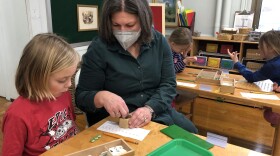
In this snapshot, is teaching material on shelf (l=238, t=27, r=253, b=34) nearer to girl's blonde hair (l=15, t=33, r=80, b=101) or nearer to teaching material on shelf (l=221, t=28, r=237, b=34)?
teaching material on shelf (l=221, t=28, r=237, b=34)

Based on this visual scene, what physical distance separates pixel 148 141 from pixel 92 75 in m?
0.46

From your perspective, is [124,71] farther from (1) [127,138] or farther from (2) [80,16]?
(2) [80,16]

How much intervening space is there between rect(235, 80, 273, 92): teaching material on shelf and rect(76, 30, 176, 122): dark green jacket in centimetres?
91

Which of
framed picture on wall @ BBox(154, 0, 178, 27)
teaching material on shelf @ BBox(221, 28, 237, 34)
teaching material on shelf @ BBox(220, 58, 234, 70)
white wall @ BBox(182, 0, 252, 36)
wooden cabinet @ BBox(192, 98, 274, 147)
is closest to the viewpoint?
wooden cabinet @ BBox(192, 98, 274, 147)

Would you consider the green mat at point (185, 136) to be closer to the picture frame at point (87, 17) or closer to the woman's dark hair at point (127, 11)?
the woman's dark hair at point (127, 11)

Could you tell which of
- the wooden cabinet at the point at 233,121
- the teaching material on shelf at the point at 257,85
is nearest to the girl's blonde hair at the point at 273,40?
the teaching material on shelf at the point at 257,85

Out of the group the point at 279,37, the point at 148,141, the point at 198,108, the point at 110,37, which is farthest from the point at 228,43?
the point at 148,141

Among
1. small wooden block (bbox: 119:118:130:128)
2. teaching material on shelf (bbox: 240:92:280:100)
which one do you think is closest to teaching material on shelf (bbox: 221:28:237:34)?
teaching material on shelf (bbox: 240:92:280:100)

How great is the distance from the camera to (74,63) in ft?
3.50

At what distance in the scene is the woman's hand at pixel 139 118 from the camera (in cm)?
110

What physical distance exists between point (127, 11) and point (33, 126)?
26.5 inches

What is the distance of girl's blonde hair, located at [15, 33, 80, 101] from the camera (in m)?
0.98

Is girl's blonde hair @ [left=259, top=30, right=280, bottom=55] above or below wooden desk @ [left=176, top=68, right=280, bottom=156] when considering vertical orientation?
above

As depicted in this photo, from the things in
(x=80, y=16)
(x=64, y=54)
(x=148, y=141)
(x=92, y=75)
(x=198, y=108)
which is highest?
(x=80, y=16)
